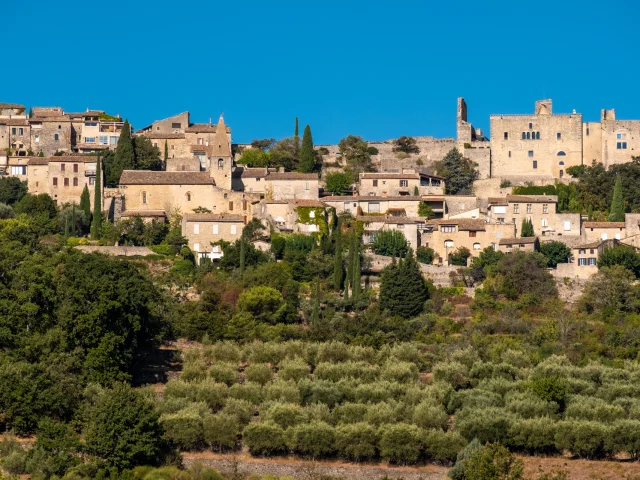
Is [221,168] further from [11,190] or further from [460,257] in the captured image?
[460,257]

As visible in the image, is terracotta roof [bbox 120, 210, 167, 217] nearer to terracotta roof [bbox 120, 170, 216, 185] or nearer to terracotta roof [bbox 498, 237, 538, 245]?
terracotta roof [bbox 120, 170, 216, 185]

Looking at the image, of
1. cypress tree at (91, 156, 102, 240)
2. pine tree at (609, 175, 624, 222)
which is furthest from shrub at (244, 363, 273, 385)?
pine tree at (609, 175, 624, 222)

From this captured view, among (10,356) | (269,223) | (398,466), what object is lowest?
(398,466)

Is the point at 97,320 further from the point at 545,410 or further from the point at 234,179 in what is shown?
the point at 234,179

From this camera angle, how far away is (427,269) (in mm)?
61781

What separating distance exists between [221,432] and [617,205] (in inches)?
1226

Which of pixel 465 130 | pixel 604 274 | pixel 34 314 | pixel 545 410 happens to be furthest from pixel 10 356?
pixel 465 130

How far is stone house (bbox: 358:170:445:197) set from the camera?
7194 centimetres

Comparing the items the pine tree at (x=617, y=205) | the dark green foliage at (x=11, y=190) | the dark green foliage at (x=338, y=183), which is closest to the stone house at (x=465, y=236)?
the pine tree at (x=617, y=205)

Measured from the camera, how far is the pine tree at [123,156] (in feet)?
232

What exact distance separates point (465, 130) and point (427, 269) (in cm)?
2176

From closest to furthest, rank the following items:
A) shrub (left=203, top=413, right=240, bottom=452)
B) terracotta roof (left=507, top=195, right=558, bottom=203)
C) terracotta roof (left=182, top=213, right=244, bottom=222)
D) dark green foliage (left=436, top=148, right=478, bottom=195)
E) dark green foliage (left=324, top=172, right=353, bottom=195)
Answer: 1. shrub (left=203, top=413, right=240, bottom=452)
2. terracotta roof (left=182, top=213, right=244, bottom=222)
3. terracotta roof (left=507, top=195, right=558, bottom=203)
4. dark green foliage (left=324, top=172, right=353, bottom=195)
5. dark green foliage (left=436, top=148, right=478, bottom=195)

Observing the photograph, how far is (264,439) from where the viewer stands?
42.7 metres

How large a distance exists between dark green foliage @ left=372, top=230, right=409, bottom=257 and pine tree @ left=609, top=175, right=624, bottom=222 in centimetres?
1048
